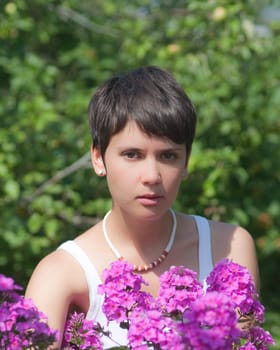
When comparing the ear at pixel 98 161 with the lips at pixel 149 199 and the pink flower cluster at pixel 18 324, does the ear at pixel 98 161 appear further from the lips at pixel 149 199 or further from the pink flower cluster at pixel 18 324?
the pink flower cluster at pixel 18 324

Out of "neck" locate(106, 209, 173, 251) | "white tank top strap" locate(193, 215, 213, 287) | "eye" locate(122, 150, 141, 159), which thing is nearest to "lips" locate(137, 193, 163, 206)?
"eye" locate(122, 150, 141, 159)

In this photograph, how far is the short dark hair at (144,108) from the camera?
2430mm

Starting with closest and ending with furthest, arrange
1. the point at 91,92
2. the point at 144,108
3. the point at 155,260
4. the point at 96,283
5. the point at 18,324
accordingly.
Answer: the point at 18,324, the point at 144,108, the point at 96,283, the point at 155,260, the point at 91,92

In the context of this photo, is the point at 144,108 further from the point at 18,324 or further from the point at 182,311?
the point at 18,324

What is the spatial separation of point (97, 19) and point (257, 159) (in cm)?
124

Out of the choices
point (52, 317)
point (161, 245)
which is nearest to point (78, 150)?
point (161, 245)

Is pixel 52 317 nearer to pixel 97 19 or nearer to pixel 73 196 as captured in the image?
pixel 73 196

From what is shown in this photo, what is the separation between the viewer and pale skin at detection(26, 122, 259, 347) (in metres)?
2.40

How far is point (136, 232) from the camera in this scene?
8.84ft

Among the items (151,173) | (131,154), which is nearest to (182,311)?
(151,173)

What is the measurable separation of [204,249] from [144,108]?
1.79 ft

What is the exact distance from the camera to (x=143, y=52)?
4.79 meters

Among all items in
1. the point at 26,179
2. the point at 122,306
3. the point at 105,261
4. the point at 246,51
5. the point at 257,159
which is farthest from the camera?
the point at 257,159

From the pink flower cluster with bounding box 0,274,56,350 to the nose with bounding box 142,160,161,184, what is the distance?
26.1 inches
